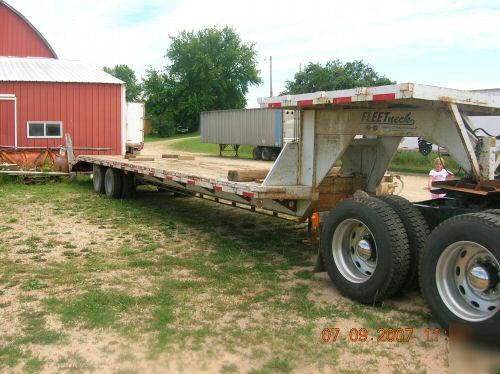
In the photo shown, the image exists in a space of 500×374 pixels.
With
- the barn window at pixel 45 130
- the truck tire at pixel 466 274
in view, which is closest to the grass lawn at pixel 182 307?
the truck tire at pixel 466 274

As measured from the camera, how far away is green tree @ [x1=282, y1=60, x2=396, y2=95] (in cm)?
5738

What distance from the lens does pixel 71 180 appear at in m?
16.5

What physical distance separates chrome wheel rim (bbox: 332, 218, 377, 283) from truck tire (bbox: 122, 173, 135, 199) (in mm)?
7991

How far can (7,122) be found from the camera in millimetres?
18047

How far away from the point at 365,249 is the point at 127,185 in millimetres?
8397

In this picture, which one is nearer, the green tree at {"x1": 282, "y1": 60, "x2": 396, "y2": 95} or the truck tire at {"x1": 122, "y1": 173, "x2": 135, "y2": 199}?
the truck tire at {"x1": 122, "y1": 173, "x2": 135, "y2": 199}

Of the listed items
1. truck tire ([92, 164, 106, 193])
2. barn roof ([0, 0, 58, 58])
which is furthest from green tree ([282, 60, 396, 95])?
truck tire ([92, 164, 106, 193])

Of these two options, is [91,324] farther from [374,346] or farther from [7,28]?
[7,28]

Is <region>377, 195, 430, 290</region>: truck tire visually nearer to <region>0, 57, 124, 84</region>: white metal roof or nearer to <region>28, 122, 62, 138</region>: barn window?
<region>0, 57, 124, 84</region>: white metal roof

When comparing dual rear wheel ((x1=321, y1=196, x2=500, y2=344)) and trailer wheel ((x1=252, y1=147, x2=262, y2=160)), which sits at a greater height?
trailer wheel ((x1=252, y1=147, x2=262, y2=160))

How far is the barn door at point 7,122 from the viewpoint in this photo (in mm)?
17984

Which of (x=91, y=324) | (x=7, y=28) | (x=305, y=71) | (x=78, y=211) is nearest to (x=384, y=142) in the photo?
(x=91, y=324)

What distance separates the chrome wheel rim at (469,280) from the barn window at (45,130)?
16.1 metres

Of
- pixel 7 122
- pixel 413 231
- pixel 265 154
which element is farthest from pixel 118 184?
pixel 265 154
